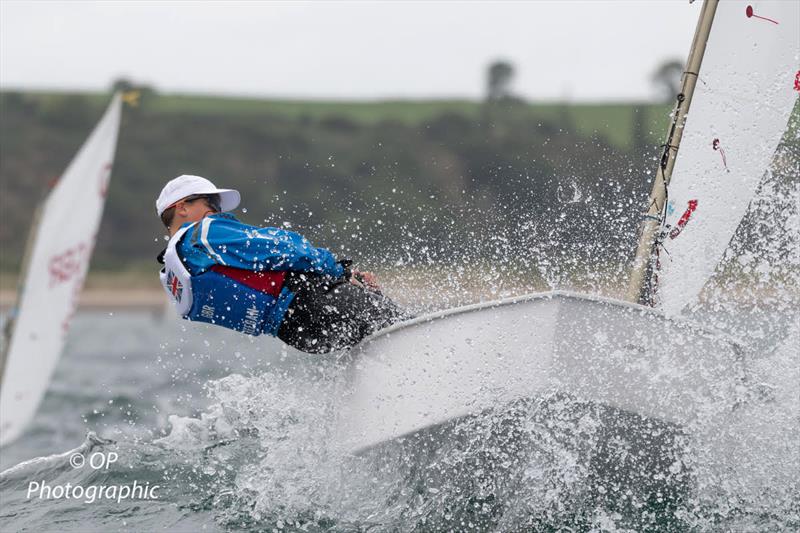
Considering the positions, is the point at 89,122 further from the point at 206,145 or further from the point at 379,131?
the point at 379,131

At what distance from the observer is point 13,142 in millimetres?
51438

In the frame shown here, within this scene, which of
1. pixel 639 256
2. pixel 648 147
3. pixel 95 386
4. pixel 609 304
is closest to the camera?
pixel 609 304

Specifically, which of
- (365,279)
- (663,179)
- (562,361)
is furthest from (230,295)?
(663,179)

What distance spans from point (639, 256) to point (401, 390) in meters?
1.49

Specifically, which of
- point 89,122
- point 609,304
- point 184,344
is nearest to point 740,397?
point 609,304

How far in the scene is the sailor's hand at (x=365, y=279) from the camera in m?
4.92

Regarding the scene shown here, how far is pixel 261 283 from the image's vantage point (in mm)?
4695

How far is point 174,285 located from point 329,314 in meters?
0.71

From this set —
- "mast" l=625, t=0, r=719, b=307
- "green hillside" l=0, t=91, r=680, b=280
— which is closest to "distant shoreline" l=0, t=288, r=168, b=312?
"green hillside" l=0, t=91, r=680, b=280

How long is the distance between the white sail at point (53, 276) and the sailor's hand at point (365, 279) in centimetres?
388

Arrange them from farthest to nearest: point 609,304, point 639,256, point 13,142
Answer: point 13,142, point 639,256, point 609,304

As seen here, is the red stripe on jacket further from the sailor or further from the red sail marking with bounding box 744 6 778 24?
the red sail marking with bounding box 744 6 778 24

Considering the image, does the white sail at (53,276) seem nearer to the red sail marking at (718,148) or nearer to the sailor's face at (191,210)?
the sailor's face at (191,210)

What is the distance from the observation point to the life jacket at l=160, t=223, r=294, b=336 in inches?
183
